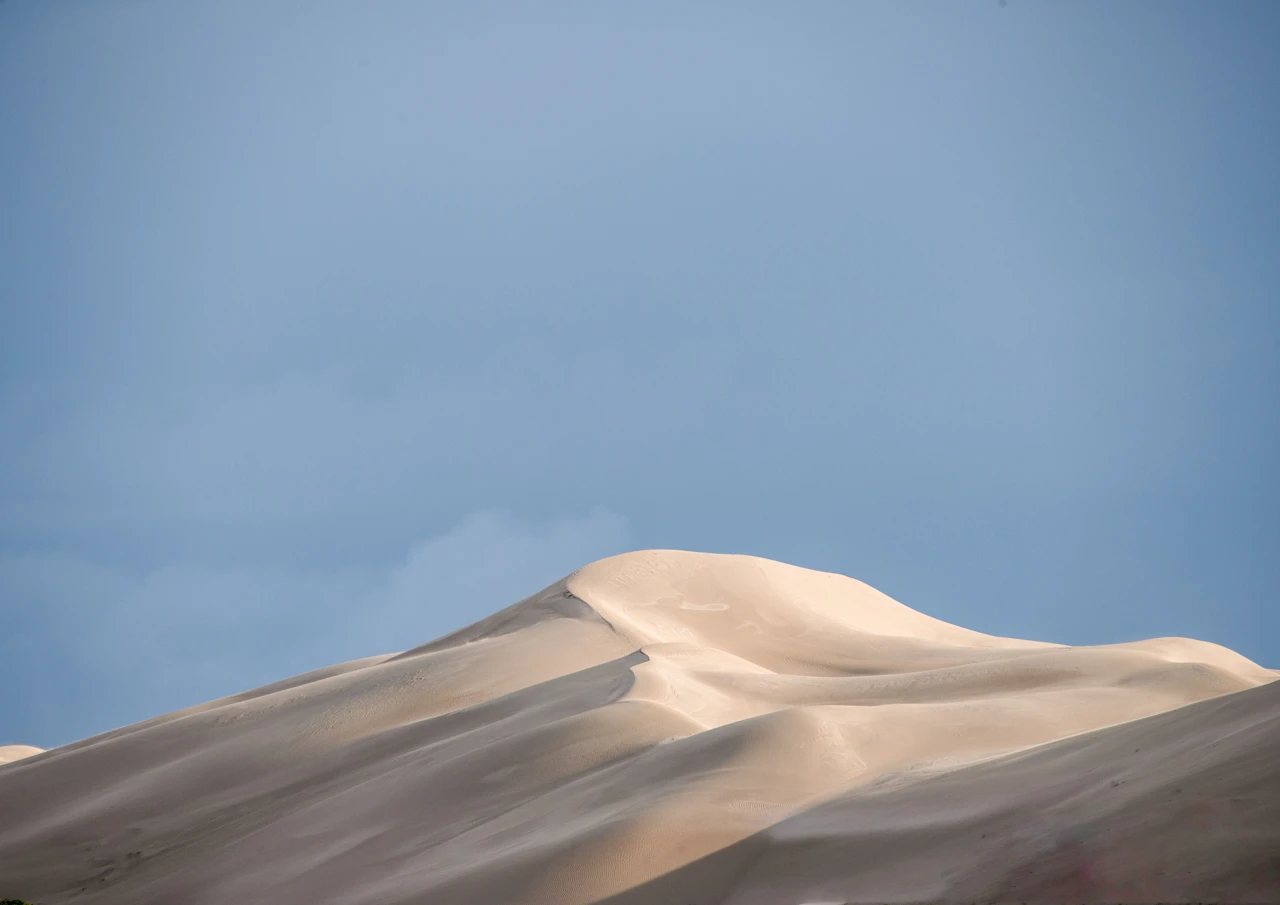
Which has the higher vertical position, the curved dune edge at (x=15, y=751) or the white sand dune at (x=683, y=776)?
the curved dune edge at (x=15, y=751)

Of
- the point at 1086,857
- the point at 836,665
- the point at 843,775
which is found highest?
the point at 836,665

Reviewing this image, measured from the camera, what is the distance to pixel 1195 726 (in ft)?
19.9

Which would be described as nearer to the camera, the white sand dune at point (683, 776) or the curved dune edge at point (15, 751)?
the white sand dune at point (683, 776)

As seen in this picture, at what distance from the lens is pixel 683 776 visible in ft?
25.0

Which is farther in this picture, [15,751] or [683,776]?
[15,751]

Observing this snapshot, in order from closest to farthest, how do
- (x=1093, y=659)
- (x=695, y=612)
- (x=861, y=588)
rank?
1. (x=1093, y=659)
2. (x=695, y=612)
3. (x=861, y=588)

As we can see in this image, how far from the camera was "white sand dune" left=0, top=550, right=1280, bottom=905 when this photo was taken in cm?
532

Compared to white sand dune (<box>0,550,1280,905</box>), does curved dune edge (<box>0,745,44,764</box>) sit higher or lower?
higher

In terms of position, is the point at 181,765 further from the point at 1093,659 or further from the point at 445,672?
the point at 1093,659

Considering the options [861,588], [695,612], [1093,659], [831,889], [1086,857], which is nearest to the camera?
[1086,857]

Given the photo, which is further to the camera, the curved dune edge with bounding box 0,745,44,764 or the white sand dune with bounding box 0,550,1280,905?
the curved dune edge with bounding box 0,745,44,764

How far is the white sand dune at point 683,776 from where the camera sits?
17.4 ft

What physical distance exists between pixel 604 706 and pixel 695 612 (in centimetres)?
556

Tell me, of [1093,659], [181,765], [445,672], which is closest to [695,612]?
[445,672]
